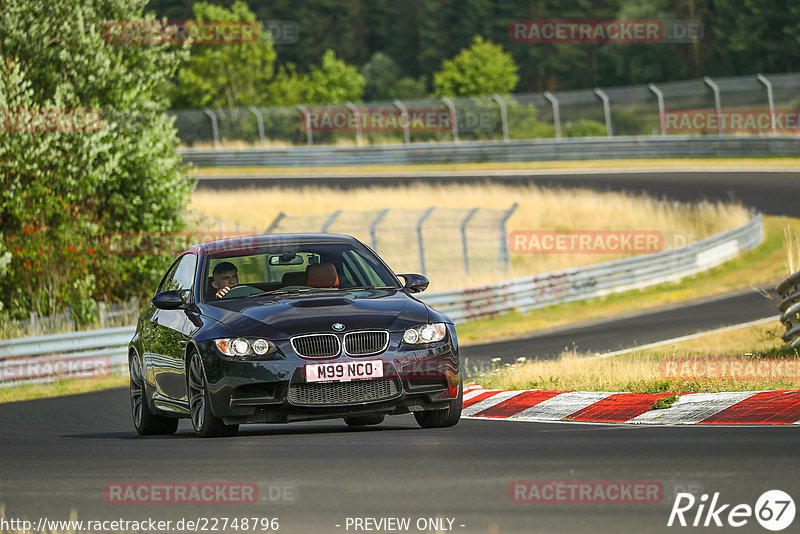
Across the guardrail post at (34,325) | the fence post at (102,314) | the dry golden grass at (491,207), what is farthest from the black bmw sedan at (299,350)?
the dry golden grass at (491,207)

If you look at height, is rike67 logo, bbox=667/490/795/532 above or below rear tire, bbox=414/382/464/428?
above

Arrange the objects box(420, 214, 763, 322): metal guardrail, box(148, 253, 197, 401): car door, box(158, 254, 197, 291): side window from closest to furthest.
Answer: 1. box(148, 253, 197, 401): car door
2. box(158, 254, 197, 291): side window
3. box(420, 214, 763, 322): metal guardrail

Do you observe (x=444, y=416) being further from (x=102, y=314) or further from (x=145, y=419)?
(x=102, y=314)

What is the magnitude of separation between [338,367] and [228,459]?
114 cm

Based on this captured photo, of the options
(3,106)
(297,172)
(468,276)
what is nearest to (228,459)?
(3,106)

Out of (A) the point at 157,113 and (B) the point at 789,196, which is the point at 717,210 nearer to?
(B) the point at 789,196

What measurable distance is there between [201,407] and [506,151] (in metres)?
40.6

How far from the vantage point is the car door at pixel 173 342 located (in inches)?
395

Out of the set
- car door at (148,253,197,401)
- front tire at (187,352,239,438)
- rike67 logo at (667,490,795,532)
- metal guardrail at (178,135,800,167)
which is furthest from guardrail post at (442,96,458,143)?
rike67 logo at (667,490,795,532)

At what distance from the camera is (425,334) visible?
9.34 m

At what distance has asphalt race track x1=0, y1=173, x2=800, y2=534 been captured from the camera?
6129 mm

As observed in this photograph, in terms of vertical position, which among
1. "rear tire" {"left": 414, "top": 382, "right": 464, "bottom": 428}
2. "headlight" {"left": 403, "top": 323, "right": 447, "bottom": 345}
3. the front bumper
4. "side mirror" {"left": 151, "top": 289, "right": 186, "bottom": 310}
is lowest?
"rear tire" {"left": 414, "top": 382, "right": 464, "bottom": 428}

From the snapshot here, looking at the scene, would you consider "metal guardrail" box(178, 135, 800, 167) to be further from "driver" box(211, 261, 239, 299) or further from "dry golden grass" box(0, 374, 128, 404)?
"driver" box(211, 261, 239, 299)

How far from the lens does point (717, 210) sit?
118ft
